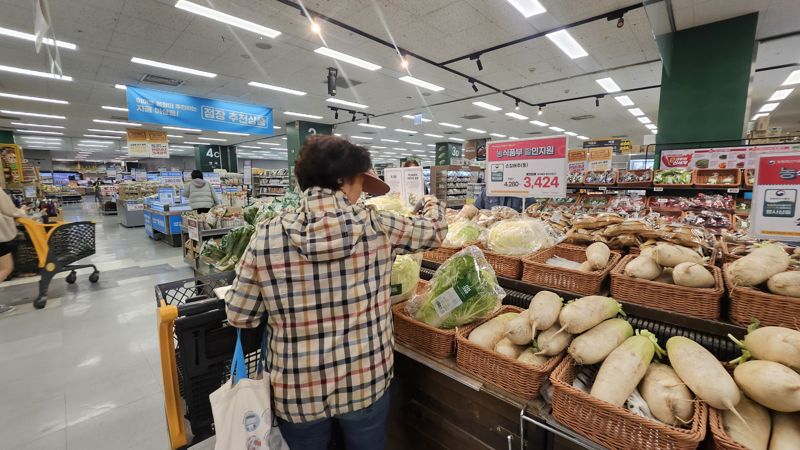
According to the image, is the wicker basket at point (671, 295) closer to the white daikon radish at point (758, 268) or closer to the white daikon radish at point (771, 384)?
the white daikon radish at point (758, 268)

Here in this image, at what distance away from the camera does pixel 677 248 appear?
132 cm

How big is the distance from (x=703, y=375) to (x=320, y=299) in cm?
106

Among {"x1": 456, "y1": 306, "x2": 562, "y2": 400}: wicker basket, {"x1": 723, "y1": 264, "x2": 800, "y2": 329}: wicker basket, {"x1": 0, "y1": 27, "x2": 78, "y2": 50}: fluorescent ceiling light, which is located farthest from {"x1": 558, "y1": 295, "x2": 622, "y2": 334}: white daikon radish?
{"x1": 0, "y1": 27, "x2": 78, "y2": 50}: fluorescent ceiling light

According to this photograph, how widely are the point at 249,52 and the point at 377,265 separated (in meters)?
6.61

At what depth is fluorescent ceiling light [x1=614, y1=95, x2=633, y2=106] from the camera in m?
9.58

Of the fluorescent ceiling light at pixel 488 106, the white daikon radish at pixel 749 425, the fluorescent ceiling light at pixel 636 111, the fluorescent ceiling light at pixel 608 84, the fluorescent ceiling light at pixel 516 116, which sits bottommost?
the white daikon radish at pixel 749 425

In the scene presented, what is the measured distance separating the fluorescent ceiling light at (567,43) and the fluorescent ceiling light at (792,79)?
5.27 metres

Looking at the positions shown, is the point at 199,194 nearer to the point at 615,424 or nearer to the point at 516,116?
the point at 615,424

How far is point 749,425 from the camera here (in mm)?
815

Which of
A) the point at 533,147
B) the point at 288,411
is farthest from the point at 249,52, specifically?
the point at 288,411

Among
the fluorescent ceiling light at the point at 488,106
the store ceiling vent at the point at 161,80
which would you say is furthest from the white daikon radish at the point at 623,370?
the fluorescent ceiling light at the point at 488,106

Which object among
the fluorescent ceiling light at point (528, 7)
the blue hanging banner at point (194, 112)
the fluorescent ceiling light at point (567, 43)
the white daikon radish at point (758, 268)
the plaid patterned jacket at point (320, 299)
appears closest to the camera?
the plaid patterned jacket at point (320, 299)

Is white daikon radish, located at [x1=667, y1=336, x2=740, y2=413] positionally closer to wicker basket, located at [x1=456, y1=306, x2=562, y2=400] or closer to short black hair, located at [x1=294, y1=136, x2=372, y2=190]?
wicker basket, located at [x1=456, y1=306, x2=562, y2=400]

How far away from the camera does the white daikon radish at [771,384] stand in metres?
0.78
